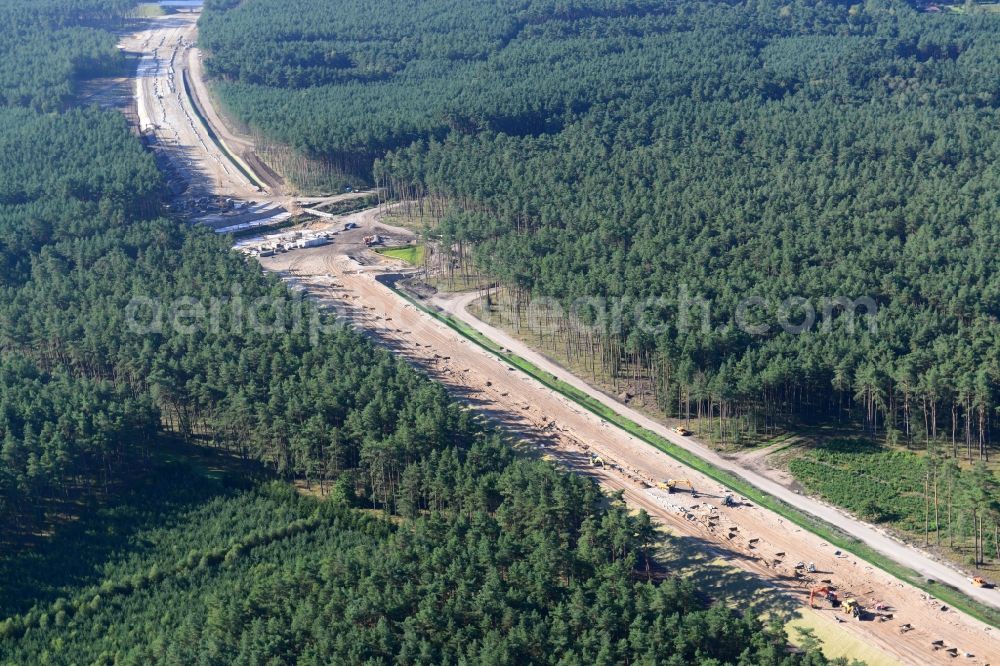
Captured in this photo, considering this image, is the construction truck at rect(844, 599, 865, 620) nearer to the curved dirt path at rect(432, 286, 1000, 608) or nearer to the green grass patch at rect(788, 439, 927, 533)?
the curved dirt path at rect(432, 286, 1000, 608)

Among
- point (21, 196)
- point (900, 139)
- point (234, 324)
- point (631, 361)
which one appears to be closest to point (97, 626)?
point (234, 324)

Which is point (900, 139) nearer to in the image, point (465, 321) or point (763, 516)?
point (465, 321)

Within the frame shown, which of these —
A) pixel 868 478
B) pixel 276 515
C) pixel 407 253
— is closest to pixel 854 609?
pixel 868 478

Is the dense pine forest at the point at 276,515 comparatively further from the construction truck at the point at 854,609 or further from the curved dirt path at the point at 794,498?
the curved dirt path at the point at 794,498

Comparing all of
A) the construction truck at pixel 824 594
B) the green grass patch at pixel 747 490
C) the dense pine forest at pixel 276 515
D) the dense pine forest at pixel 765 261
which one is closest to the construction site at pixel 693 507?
the construction truck at pixel 824 594

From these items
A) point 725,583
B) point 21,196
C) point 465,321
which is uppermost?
point 21,196

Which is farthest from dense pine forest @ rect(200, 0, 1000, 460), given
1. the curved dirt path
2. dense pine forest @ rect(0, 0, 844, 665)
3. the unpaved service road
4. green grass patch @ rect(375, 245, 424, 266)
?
dense pine forest @ rect(0, 0, 844, 665)
